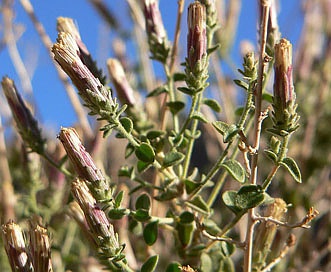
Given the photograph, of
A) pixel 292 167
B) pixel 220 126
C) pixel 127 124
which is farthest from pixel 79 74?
pixel 292 167

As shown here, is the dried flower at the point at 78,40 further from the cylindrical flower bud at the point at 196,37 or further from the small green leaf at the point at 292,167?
the small green leaf at the point at 292,167

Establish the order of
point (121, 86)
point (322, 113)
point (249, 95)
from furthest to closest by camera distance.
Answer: point (322, 113), point (121, 86), point (249, 95)

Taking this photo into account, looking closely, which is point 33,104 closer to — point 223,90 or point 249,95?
point 223,90

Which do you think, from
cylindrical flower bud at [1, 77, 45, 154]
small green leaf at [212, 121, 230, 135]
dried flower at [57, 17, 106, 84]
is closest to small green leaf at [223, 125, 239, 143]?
small green leaf at [212, 121, 230, 135]

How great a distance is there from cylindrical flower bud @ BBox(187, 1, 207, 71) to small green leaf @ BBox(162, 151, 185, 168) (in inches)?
4.8

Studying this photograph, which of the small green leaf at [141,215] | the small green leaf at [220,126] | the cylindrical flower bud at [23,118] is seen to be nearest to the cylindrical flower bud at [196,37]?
the small green leaf at [220,126]

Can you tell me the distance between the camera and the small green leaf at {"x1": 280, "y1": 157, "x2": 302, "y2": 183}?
681 millimetres

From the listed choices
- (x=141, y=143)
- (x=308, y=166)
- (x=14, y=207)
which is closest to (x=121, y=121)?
(x=141, y=143)

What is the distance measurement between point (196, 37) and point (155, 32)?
0.57 ft

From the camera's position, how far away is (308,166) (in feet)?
5.41

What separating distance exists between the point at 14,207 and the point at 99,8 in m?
0.77

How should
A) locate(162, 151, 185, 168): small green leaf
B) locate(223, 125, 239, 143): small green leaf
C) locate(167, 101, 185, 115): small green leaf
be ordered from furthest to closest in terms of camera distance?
locate(167, 101, 185, 115): small green leaf → locate(162, 151, 185, 168): small green leaf → locate(223, 125, 239, 143): small green leaf

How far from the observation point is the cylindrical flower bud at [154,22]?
3.04 ft

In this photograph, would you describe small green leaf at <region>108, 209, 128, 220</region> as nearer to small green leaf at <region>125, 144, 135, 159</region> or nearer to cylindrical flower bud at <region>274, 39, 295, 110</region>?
small green leaf at <region>125, 144, 135, 159</region>
